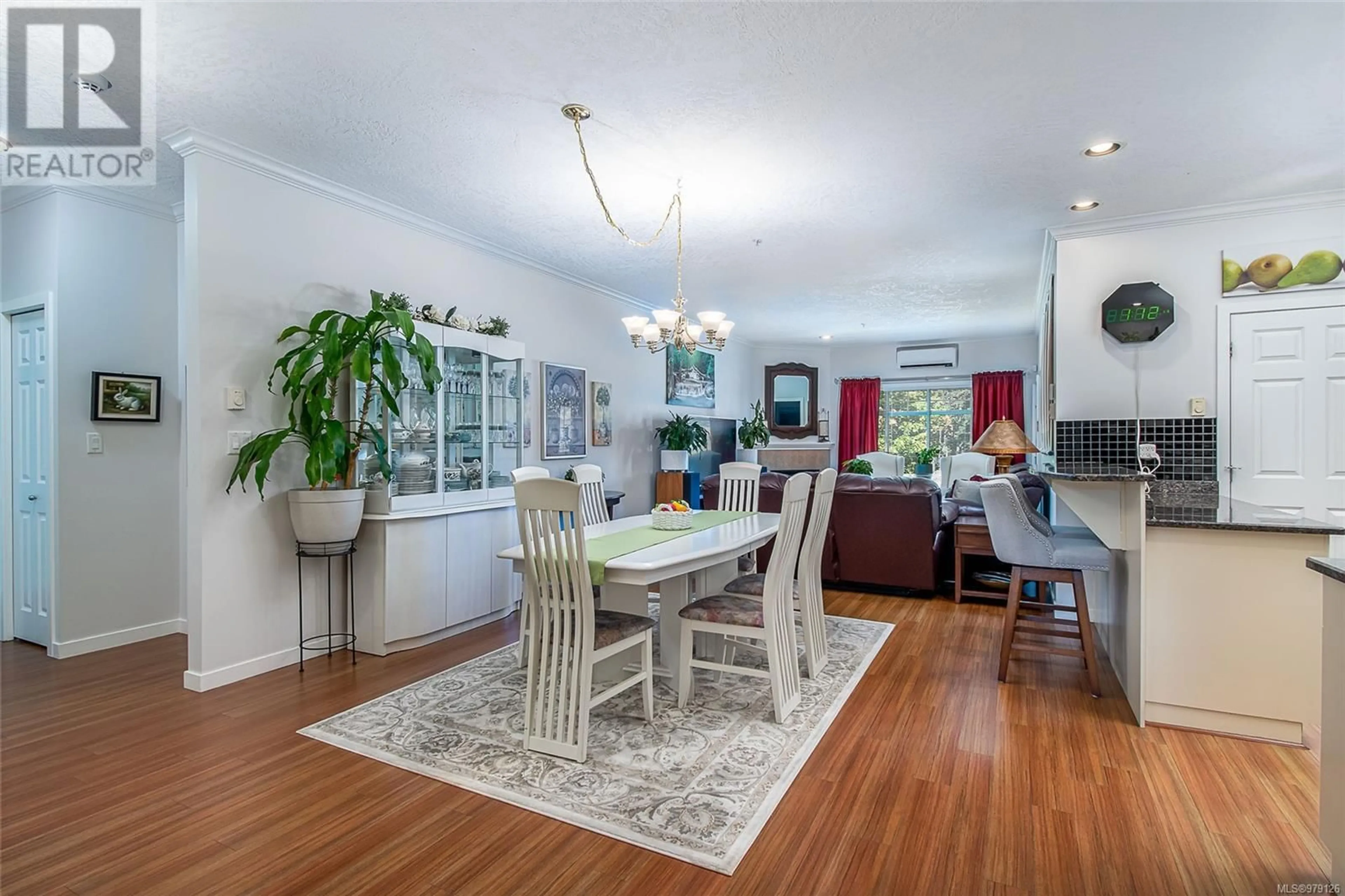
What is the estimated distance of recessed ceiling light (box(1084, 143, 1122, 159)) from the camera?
118 inches

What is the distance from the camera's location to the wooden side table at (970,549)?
4746mm

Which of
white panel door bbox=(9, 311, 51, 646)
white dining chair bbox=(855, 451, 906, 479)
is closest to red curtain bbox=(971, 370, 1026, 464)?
white dining chair bbox=(855, 451, 906, 479)

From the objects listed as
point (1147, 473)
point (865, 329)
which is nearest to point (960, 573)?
point (1147, 473)

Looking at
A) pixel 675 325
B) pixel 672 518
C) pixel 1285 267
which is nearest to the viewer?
pixel 672 518

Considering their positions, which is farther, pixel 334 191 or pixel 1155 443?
pixel 1155 443

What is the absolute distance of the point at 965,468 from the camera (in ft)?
26.2

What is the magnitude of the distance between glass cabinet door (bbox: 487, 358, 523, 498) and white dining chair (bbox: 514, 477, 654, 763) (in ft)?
6.61

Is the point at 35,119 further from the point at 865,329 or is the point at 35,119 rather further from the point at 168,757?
the point at 865,329

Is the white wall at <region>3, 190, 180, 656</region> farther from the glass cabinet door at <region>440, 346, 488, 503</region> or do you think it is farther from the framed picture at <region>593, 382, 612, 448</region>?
the framed picture at <region>593, 382, 612, 448</region>

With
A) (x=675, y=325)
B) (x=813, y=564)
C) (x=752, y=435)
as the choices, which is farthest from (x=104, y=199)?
(x=752, y=435)

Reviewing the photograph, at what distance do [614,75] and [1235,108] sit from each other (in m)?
2.55

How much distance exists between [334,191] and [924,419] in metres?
7.95

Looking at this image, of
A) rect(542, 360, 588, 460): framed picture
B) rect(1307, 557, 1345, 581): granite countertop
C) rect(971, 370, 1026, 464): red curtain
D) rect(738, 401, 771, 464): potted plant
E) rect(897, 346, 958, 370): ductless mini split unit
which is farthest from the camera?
rect(738, 401, 771, 464): potted plant

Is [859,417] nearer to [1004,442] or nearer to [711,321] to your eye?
[1004,442]
